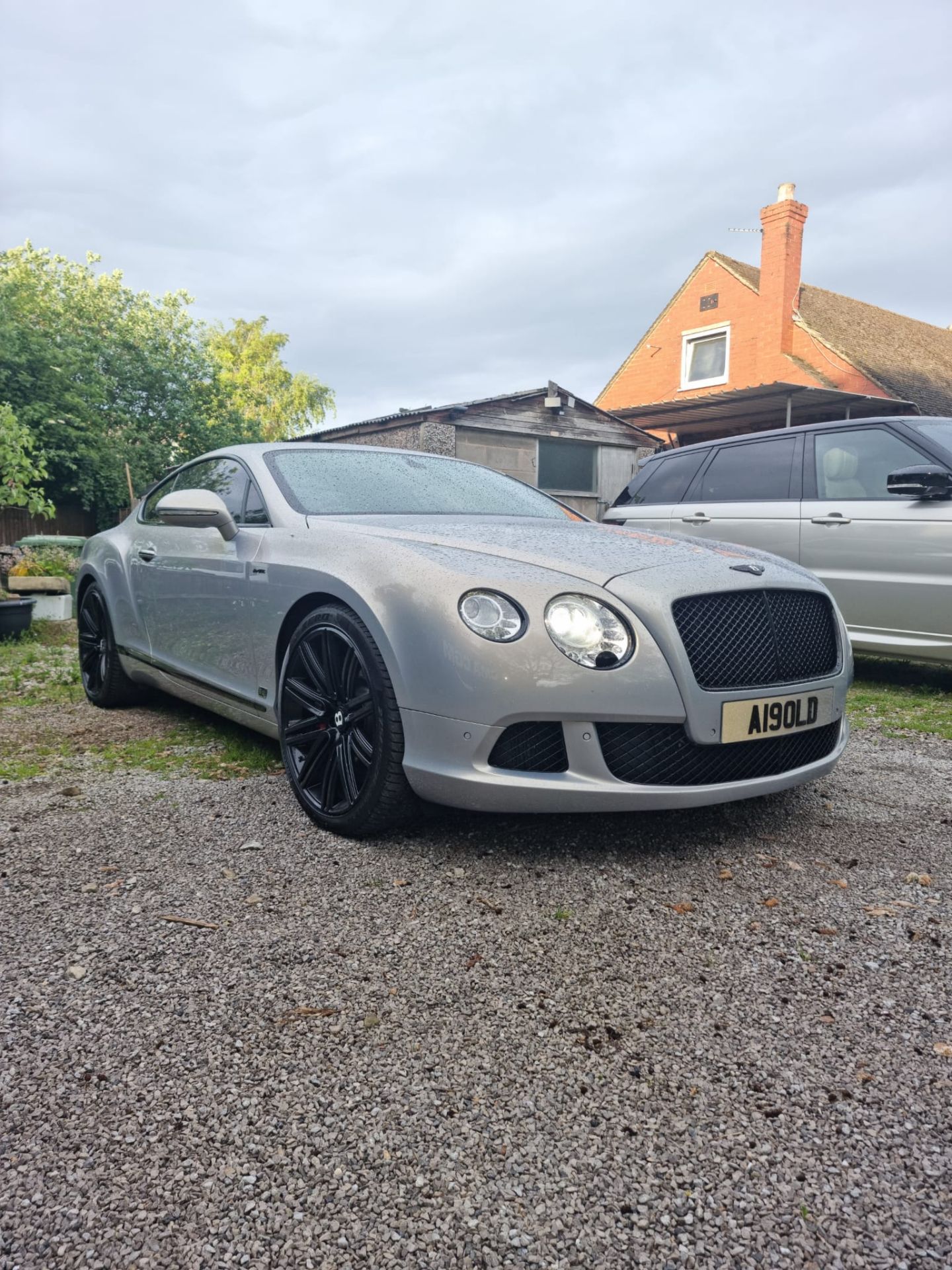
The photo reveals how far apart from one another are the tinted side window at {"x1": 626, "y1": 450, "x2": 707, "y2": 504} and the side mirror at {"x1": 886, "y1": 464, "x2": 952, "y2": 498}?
5.25 ft

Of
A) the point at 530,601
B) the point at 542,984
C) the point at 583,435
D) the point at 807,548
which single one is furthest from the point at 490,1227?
the point at 583,435

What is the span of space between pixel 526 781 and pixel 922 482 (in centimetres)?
371

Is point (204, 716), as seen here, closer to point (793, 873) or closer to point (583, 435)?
point (793, 873)

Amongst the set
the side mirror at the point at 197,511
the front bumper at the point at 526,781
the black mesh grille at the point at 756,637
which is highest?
the side mirror at the point at 197,511

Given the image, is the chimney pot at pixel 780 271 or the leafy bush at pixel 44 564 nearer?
the leafy bush at pixel 44 564

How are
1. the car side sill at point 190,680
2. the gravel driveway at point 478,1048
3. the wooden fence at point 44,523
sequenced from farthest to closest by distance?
1. the wooden fence at point 44,523
2. the car side sill at point 190,680
3. the gravel driveway at point 478,1048

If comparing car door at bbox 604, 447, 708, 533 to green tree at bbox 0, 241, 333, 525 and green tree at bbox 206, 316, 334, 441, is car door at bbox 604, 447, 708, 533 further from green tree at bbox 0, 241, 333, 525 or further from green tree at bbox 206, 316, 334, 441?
green tree at bbox 206, 316, 334, 441

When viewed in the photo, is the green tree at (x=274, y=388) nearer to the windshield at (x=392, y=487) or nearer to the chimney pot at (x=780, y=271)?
the chimney pot at (x=780, y=271)

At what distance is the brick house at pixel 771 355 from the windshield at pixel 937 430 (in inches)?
385

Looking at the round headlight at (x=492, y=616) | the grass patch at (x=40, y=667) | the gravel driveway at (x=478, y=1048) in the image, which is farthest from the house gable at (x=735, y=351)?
the gravel driveway at (x=478, y=1048)

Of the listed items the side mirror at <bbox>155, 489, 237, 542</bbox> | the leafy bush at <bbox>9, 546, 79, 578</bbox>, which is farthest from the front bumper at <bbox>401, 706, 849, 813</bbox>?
the leafy bush at <bbox>9, 546, 79, 578</bbox>

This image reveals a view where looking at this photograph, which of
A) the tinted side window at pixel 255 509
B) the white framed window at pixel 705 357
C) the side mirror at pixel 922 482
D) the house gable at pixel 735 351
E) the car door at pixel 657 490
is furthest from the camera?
the white framed window at pixel 705 357

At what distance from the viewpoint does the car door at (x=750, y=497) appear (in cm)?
568

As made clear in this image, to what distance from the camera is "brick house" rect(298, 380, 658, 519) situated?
49.4 feet
